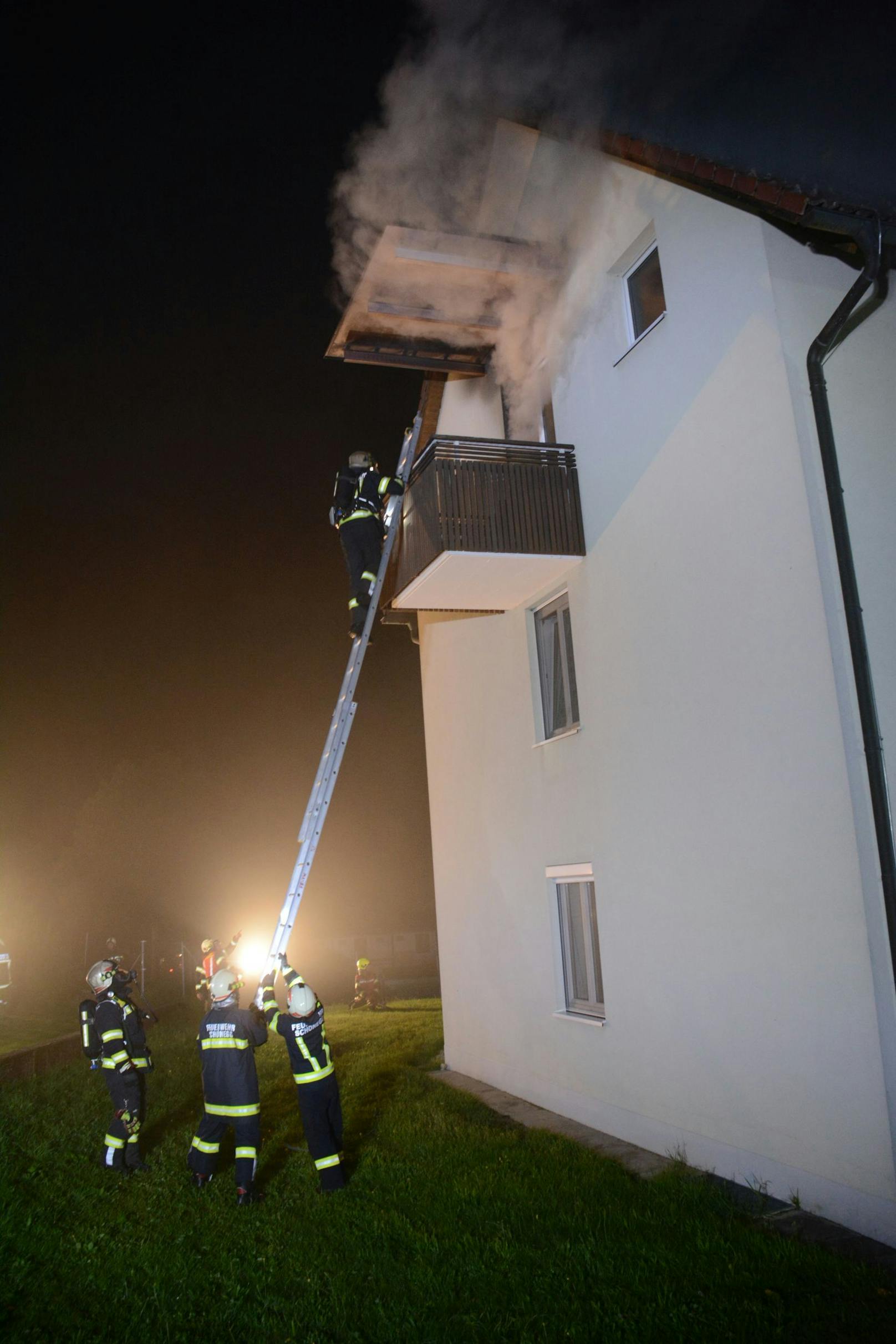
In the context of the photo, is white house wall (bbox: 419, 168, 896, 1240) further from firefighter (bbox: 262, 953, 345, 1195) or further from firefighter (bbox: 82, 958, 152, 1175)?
firefighter (bbox: 82, 958, 152, 1175)

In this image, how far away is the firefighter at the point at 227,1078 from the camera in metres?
6.78

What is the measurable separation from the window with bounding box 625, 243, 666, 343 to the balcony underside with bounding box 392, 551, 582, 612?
214 centimetres

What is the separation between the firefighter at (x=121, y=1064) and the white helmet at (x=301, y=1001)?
5.98ft

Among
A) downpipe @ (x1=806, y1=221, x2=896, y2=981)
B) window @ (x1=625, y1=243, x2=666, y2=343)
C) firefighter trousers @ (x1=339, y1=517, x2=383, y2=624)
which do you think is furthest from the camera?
firefighter trousers @ (x1=339, y1=517, x2=383, y2=624)

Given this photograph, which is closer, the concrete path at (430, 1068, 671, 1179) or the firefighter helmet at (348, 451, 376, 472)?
the concrete path at (430, 1068, 671, 1179)

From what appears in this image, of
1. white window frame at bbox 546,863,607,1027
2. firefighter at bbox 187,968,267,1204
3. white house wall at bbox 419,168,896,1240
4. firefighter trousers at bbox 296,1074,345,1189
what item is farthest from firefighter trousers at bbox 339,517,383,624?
→ firefighter trousers at bbox 296,1074,345,1189

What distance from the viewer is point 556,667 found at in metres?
9.54

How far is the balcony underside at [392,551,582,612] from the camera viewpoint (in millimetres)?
8547

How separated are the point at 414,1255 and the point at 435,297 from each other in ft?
29.4

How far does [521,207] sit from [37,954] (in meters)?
33.0

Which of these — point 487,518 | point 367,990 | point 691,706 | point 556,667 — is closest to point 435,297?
point 487,518

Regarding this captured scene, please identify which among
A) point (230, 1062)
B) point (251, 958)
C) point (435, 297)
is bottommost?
point (251, 958)

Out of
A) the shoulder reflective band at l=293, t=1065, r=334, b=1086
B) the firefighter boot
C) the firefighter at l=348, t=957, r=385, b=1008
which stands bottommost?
the firefighter at l=348, t=957, r=385, b=1008

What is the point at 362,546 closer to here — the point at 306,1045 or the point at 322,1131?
the point at 306,1045
